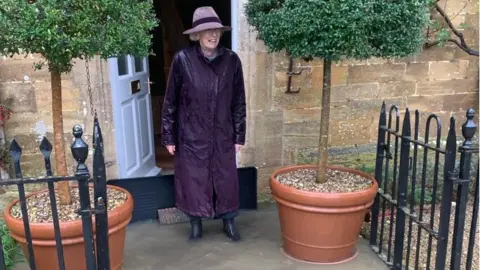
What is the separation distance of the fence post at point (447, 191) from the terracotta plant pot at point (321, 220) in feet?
1.80

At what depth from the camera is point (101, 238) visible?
7.33 feet

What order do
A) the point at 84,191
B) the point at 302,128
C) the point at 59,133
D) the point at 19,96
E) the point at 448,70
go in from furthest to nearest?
the point at 448,70 < the point at 302,128 < the point at 19,96 < the point at 59,133 < the point at 84,191

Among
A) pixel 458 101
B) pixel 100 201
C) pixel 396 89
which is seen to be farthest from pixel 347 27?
pixel 458 101

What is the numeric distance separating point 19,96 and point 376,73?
11.0 feet

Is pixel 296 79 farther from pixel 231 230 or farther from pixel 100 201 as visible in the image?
pixel 100 201

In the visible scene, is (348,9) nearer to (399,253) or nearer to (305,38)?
(305,38)

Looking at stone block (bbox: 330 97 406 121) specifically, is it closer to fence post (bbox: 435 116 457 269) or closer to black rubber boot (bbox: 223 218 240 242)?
black rubber boot (bbox: 223 218 240 242)

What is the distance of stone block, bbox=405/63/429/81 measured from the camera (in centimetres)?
456

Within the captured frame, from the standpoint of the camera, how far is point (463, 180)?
7.96ft

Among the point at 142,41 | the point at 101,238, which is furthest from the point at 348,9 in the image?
the point at 101,238

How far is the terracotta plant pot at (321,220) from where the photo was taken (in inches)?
116

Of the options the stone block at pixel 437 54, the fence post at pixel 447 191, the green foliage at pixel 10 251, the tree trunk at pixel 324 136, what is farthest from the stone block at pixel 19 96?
the stone block at pixel 437 54

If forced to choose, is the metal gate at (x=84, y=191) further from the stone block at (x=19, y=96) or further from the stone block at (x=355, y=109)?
the stone block at (x=355, y=109)

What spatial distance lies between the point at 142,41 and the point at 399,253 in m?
2.19
